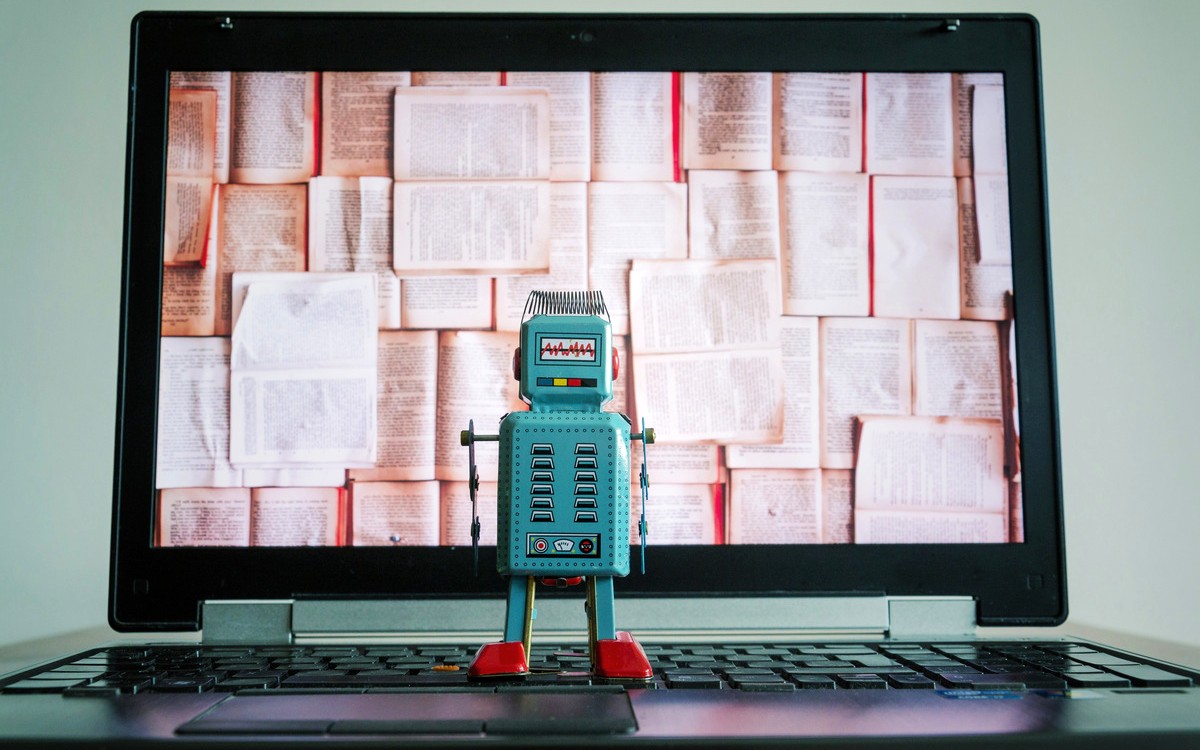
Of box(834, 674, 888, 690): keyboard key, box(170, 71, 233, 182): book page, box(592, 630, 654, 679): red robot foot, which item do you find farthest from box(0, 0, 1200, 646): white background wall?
box(592, 630, 654, 679): red robot foot

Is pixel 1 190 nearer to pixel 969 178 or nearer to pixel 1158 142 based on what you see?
pixel 969 178

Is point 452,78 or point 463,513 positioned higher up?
point 452,78

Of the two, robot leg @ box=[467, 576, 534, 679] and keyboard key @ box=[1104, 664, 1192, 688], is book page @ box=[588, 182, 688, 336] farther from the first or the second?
keyboard key @ box=[1104, 664, 1192, 688]

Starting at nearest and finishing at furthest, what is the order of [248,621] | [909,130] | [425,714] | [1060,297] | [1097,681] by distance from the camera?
[425,714], [1097,681], [248,621], [909,130], [1060,297]

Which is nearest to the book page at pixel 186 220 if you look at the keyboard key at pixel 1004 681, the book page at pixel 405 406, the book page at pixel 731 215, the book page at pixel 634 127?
the book page at pixel 405 406

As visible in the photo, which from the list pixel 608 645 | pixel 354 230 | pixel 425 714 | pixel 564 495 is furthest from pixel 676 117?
pixel 425 714

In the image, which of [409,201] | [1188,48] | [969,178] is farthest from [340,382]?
[1188,48]

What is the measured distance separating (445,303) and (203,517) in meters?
0.35

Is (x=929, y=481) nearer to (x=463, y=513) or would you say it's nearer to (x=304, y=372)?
(x=463, y=513)

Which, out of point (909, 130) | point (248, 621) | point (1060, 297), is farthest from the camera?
point (1060, 297)

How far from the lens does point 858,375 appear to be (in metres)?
0.99

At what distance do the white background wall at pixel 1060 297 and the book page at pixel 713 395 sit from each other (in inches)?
19.6

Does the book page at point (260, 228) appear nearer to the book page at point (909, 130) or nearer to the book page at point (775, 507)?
the book page at point (775, 507)

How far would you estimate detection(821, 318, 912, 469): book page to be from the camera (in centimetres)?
98
